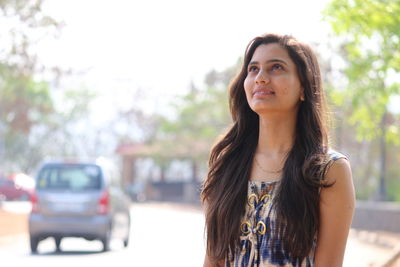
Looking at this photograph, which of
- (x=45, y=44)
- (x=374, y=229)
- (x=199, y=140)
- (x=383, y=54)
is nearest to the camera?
(x=383, y=54)

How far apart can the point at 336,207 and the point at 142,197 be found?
2172 inches

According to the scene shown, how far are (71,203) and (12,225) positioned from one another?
34.1ft

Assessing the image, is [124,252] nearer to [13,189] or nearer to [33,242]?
[33,242]

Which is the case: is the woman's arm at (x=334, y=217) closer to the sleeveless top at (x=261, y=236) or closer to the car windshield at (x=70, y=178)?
the sleeveless top at (x=261, y=236)

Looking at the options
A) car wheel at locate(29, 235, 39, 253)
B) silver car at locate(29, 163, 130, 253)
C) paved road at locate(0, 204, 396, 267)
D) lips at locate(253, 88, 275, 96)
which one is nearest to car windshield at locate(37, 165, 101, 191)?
silver car at locate(29, 163, 130, 253)

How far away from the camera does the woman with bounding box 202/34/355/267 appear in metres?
3.32

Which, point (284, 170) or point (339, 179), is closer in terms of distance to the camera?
point (339, 179)

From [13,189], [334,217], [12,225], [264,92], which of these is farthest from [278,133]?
[13,189]

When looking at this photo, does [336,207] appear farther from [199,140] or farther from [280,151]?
[199,140]

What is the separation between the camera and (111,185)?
58.4ft

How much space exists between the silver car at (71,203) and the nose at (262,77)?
13571mm

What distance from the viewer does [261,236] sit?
334cm

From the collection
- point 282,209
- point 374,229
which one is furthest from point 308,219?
point 374,229

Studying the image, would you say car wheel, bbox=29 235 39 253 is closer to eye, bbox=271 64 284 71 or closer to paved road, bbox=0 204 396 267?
paved road, bbox=0 204 396 267
